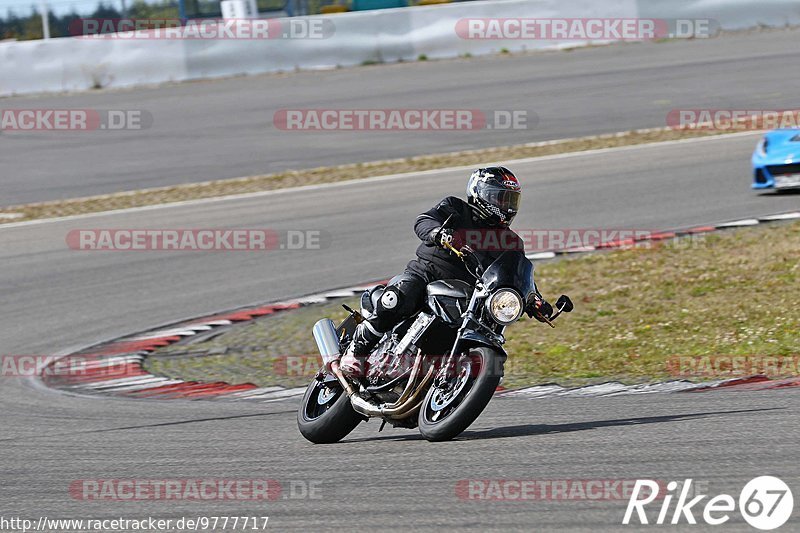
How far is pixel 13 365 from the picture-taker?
406 inches

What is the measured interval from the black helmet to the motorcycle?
0.76ft

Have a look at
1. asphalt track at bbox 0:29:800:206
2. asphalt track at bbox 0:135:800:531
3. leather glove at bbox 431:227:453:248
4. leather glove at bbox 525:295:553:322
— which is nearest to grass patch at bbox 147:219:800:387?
asphalt track at bbox 0:135:800:531

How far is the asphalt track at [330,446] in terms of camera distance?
517cm

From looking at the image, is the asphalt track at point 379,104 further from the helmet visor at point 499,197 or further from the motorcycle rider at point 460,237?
the helmet visor at point 499,197

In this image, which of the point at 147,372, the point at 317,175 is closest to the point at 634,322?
the point at 147,372

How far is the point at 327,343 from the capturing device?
6773mm

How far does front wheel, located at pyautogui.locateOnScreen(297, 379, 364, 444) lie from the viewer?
671 centimetres

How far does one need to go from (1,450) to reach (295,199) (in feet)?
30.9

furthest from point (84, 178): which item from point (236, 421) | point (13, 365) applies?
point (236, 421)

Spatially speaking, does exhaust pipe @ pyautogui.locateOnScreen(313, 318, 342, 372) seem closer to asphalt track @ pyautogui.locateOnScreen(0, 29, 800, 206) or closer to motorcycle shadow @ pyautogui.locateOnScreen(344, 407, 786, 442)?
motorcycle shadow @ pyautogui.locateOnScreen(344, 407, 786, 442)

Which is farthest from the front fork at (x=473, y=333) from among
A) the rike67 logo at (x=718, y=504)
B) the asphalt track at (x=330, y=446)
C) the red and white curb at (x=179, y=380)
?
the red and white curb at (x=179, y=380)

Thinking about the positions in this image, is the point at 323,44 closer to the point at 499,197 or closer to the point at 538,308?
the point at 499,197

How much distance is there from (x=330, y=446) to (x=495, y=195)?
1.64 metres

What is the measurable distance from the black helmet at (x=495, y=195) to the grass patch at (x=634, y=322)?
7.80ft
